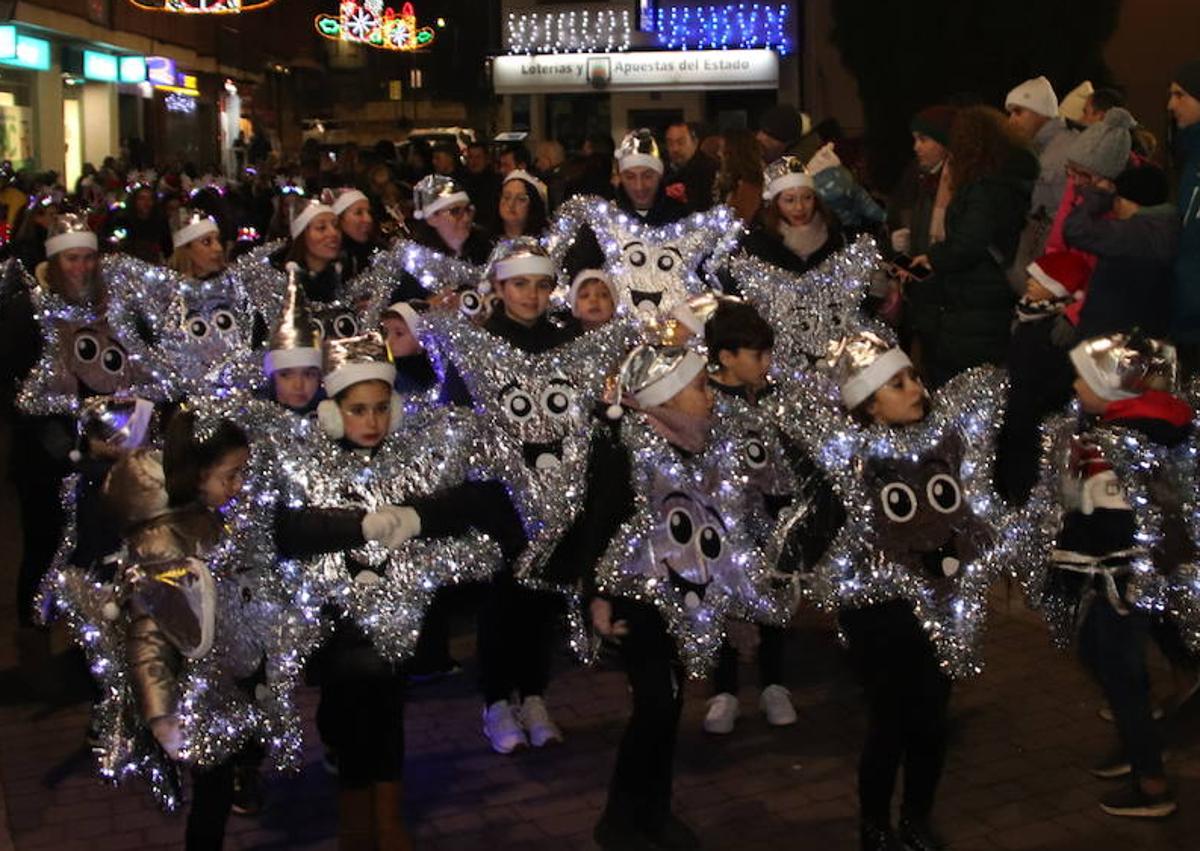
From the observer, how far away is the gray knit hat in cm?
790

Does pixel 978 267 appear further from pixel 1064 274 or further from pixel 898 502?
pixel 898 502

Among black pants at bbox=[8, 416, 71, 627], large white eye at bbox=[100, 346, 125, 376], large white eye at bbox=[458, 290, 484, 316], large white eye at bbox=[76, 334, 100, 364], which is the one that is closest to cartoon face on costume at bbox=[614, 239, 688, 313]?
large white eye at bbox=[458, 290, 484, 316]

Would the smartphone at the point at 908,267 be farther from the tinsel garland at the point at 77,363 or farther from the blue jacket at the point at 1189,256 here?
the tinsel garland at the point at 77,363

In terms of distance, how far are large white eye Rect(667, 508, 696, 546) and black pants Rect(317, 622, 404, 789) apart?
39.1 inches

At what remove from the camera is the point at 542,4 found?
93.8 ft

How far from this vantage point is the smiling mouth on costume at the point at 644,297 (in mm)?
8633

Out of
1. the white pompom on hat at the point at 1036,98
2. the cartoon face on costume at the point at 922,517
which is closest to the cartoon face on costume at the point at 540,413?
A: the cartoon face on costume at the point at 922,517

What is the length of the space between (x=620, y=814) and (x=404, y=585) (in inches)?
41.9

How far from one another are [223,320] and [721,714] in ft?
10.8

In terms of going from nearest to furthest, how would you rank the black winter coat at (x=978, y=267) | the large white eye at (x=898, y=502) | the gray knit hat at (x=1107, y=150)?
Answer: the large white eye at (x=898, y=502)
the gray knit hat at (x=1107, y=150)
the black winter coat at (x=978, y=267)

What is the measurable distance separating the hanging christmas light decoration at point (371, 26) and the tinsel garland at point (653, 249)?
36.8m

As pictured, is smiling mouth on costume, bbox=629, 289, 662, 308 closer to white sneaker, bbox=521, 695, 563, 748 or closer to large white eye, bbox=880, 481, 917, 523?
white sneaker, bbox=521, 695, 563, 748

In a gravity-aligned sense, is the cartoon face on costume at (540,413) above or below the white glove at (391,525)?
above

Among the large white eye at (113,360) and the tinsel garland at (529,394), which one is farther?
the large white eye at (113,360)
